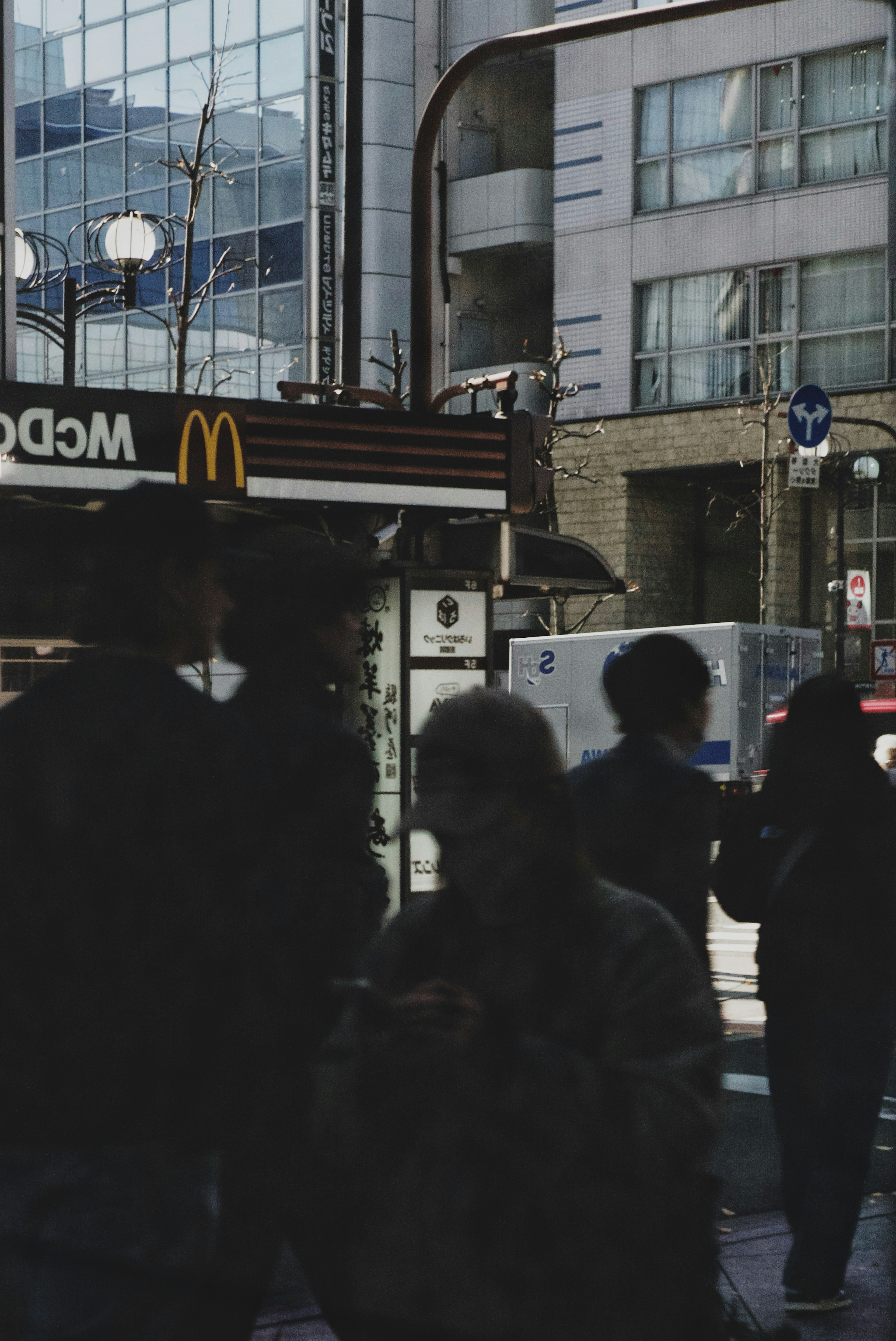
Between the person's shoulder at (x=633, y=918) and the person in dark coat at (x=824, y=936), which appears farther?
the person in dark coat at (x=824, y=936)

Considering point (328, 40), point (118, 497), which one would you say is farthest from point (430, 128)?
point (328, 40)

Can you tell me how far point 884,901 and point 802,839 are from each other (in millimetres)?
262

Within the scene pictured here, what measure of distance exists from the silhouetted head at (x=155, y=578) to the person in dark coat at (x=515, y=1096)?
20.9 inches

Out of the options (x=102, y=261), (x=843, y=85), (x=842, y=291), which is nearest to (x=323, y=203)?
(x=102, y=261)

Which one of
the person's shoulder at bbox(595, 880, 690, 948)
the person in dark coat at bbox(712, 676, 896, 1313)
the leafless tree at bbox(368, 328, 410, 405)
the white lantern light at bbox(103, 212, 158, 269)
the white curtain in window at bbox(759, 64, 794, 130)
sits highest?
the white curtain in window at bbox(759, 64, 794, 130)

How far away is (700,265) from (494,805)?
1239 inches

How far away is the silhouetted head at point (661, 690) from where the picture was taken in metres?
4.16

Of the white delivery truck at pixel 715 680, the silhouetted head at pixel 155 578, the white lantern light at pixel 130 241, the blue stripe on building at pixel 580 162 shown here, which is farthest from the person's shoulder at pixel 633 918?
the blue stripe on building at pixel 580 162

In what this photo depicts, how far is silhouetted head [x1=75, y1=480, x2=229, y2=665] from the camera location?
8.41 ft

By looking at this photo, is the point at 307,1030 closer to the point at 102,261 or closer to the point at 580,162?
the point at 102,261

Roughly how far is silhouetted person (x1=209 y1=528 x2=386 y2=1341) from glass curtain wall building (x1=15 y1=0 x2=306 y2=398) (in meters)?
29.9

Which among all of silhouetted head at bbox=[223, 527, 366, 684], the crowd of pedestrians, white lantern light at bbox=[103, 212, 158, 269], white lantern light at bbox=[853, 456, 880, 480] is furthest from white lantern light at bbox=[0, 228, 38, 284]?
white lantern light at bbox=[853, 456, 880, 480]

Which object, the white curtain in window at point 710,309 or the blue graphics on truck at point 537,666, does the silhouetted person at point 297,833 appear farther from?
the white curtain in window at point 710,309

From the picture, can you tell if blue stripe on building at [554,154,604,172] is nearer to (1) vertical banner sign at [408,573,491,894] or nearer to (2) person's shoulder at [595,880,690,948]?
(1) vertical banner sign at [408,573,491,894]
